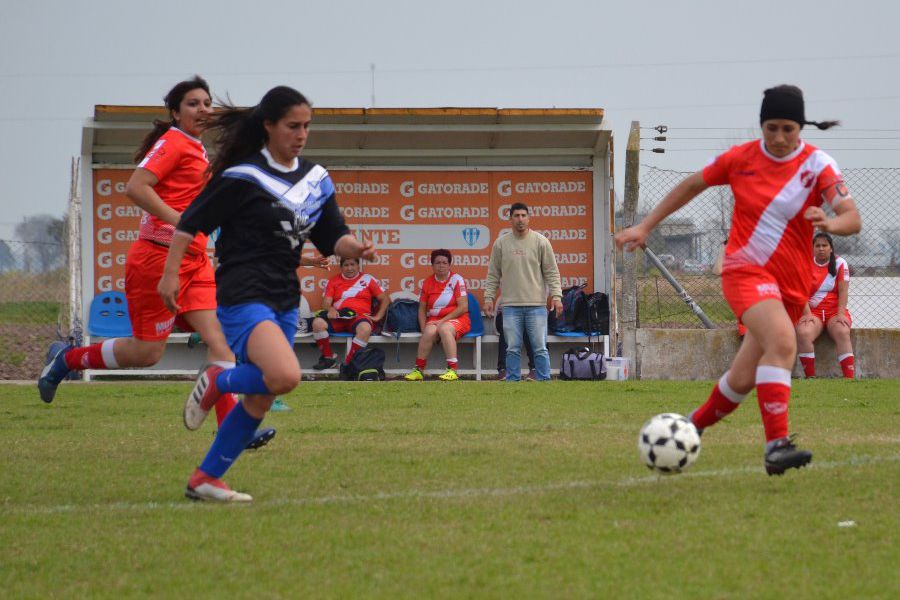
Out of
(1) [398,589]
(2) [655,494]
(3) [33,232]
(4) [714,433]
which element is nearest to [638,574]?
(1) [398,589]

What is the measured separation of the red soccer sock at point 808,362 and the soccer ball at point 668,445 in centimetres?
893

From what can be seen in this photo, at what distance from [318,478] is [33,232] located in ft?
63.1

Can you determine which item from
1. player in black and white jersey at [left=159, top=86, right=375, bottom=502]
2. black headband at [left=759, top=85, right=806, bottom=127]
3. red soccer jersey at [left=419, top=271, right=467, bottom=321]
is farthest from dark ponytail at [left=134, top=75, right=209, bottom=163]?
red soccer jersey at [left=419, top=271, right=467, bottom=321]

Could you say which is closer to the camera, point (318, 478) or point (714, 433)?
point (318, 478)

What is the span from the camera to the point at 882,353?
14867 mm

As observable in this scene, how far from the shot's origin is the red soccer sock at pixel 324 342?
1556 cm

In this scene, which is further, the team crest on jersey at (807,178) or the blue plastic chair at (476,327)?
the blue plastic chair at (476,327)

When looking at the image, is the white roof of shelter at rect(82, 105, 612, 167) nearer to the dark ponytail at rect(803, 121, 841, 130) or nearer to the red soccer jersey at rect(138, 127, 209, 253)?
the red soccer jersey at rect(138, 127, 209, 253)

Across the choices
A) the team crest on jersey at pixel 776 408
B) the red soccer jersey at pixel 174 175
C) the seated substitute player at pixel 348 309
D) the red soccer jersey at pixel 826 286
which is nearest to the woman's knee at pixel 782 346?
the team crest on jersey at pixel 776 408

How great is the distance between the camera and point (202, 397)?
21.5 feet

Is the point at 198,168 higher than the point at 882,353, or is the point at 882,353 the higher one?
the point at 198,168

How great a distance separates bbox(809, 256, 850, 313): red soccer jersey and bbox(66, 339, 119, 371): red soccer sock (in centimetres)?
904

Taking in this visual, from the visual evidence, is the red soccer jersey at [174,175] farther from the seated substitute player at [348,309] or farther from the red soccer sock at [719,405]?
the seated substitute player at [348,309]

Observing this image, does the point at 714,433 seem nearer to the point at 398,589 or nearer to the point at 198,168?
the point at 198,168
